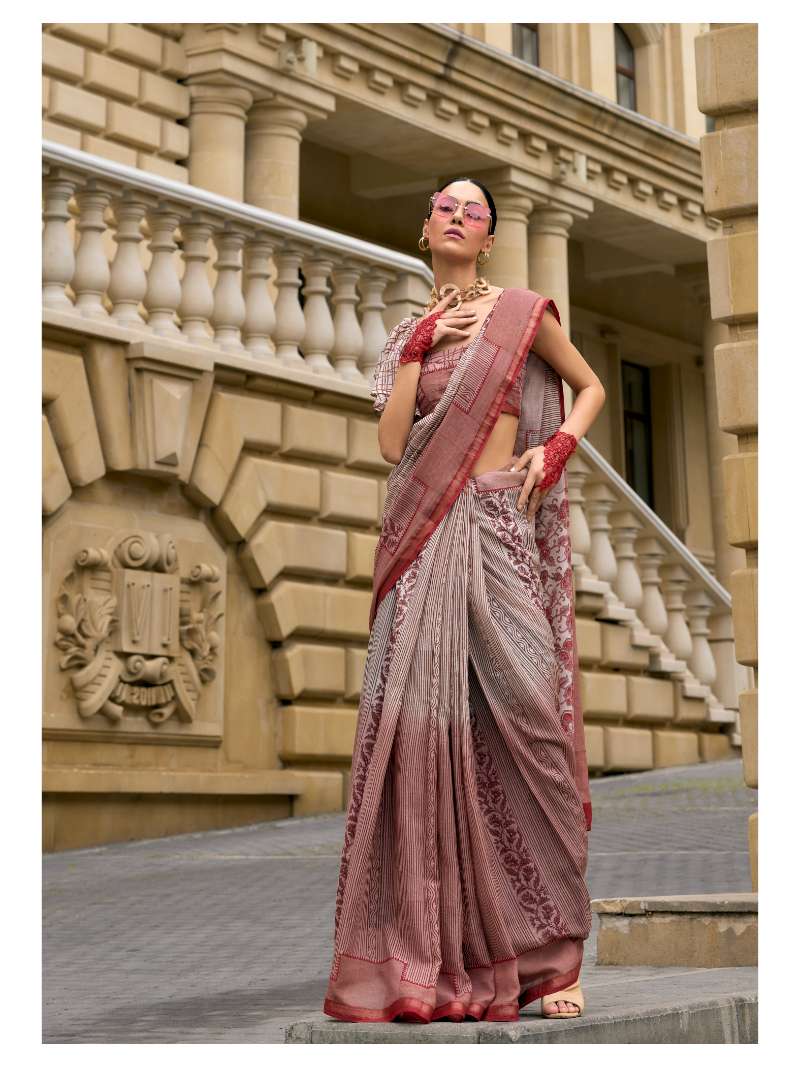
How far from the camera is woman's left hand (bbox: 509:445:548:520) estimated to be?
509 cm

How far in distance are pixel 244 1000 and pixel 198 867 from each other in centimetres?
402

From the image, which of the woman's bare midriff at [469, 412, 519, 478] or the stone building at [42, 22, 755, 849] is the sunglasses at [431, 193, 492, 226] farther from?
the stone building at [42, 22, 755, 849]

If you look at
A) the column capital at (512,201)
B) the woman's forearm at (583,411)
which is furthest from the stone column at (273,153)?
the woman's forearm at (583,411)

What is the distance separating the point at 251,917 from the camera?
8.36 meters

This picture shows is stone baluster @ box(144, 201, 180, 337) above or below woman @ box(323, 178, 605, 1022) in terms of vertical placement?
above

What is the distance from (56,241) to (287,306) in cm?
188

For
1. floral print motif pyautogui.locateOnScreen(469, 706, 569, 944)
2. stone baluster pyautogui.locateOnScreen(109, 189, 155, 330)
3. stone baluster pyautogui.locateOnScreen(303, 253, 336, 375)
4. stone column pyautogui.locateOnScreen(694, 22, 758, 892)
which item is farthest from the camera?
stone baluster pyautogui.locateOnScreen(303, 253, 336, 375)

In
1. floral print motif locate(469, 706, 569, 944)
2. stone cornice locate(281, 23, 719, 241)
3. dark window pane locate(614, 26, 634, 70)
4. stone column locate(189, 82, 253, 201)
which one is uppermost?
dark window pane locate(614, 26, 634, 70)

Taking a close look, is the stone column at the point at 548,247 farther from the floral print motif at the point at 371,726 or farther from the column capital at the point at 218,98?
the floral print motif at the point at 371,726

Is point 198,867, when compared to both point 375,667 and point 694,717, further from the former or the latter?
point 694,717

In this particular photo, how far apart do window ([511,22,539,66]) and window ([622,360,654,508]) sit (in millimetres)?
4731

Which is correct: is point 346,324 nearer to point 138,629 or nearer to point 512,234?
point 138,629

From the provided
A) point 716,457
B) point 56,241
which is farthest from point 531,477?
point 716,457

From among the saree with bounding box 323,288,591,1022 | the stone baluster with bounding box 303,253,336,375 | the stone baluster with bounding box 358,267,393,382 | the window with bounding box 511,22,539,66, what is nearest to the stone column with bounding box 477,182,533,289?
the window with bounding box 511,22,539,66
